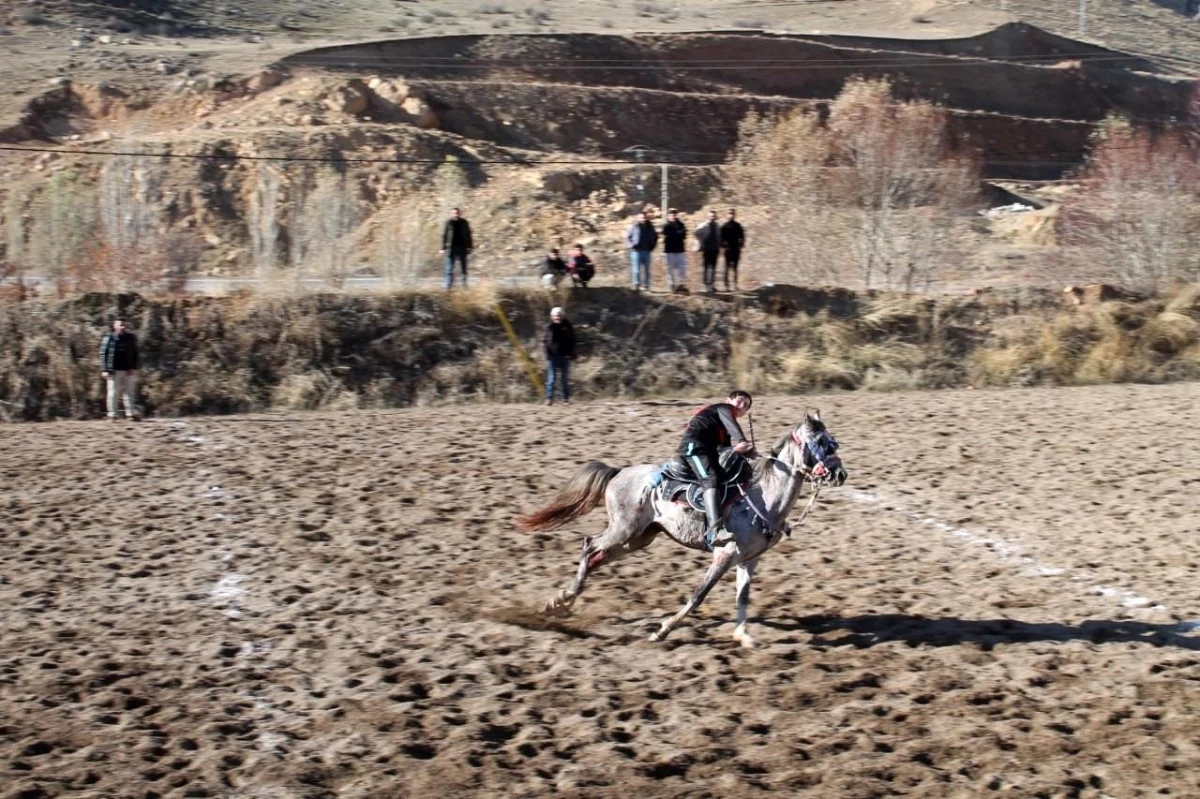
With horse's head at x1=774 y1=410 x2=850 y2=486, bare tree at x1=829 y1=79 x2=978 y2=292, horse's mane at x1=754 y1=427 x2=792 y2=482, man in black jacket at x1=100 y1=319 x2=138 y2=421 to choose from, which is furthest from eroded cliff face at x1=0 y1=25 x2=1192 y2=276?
horse's head at x1=774 y1=410 x2=850 y2=486

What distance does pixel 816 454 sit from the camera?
10242mm

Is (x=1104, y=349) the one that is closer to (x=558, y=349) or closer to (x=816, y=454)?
(x=558, y=349)

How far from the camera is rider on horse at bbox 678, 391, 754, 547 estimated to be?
10547mm

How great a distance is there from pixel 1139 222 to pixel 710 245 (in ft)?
35.8

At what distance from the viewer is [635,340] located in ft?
89.9

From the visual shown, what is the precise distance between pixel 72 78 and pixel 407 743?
164ft

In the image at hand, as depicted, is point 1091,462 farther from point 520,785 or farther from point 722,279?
point 722,279

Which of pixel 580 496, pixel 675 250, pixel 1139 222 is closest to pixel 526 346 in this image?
pixel 675 250

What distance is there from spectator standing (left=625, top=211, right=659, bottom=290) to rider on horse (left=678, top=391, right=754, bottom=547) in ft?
54.7

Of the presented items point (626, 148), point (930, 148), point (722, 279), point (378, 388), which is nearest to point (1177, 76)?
point (626, 148)

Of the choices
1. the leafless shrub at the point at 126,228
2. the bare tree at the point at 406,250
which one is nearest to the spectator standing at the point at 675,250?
the bare tree at the point at 406,250

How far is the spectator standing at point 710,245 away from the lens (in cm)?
2759

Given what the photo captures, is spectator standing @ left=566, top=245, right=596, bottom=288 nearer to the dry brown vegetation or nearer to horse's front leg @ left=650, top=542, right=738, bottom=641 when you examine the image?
the dry brown vegetation

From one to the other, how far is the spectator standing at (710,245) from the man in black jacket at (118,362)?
1129 centimetres
